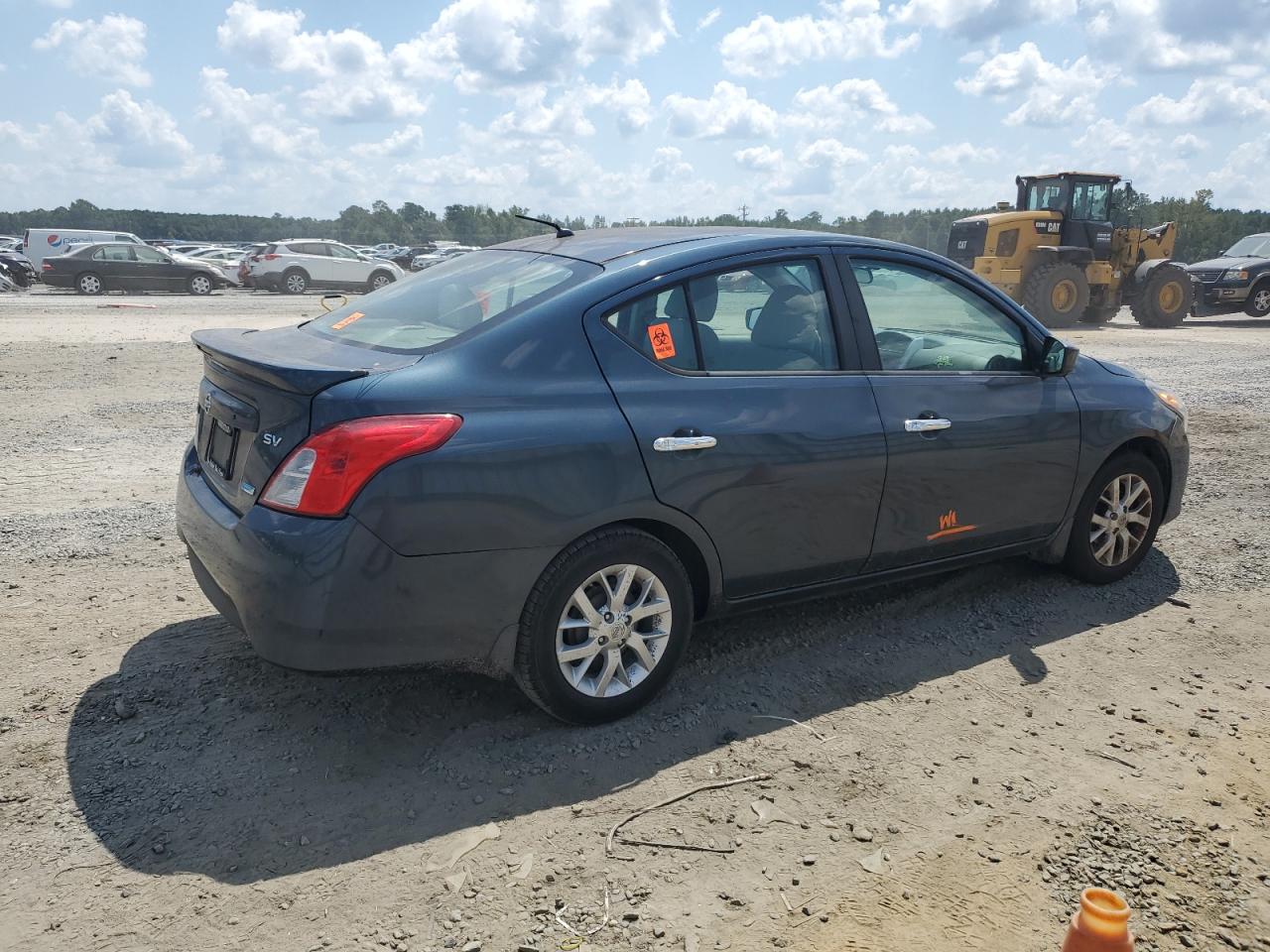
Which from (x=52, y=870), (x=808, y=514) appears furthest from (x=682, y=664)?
(x=52, y=870)

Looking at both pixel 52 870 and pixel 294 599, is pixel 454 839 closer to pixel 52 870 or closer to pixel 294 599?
pixel 294 599

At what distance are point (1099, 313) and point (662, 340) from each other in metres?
20.3

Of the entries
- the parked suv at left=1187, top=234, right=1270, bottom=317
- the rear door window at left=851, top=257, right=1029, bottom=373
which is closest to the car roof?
the rear door window at left=851, top=257, right=1029, bottom=373

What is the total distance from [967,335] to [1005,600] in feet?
4.25

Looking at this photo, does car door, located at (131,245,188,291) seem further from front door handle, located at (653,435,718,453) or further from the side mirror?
front door handle, located at (653,435,718,453)

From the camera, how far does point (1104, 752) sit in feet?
11.4

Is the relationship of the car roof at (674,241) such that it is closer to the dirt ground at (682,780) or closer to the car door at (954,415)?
the car door at (954,415)

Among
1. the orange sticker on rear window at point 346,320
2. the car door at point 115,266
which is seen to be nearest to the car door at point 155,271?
the car door at point 115,266

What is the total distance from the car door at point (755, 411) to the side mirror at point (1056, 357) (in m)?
Result: 1.12

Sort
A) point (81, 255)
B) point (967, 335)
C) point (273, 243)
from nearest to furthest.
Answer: point (967, 335) < point (81, 255) < point (273, 243)

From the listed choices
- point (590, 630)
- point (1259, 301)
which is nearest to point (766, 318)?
point (590, 630)

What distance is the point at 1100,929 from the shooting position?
198 centimetres

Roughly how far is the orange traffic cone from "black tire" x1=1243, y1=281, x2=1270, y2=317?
24.3m

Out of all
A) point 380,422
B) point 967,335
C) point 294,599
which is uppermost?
point 967,335
